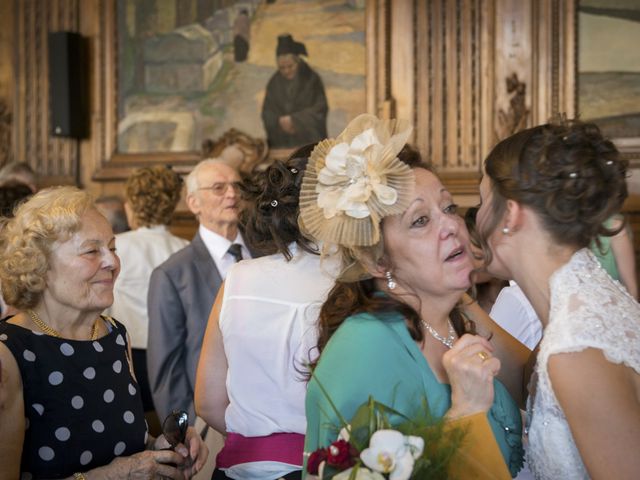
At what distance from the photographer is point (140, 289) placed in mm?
5547

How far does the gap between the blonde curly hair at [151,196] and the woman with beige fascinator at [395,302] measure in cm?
338

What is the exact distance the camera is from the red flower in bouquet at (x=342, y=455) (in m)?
1.90

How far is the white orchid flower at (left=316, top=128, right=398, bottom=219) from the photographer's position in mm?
2363

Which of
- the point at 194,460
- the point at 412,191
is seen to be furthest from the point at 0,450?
the point at 412,191

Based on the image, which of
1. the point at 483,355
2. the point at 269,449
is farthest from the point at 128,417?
the point at 483,355

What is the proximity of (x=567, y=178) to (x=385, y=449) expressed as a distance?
82cm

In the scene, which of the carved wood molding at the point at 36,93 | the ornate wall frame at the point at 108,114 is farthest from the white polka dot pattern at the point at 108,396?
the carved wood molding at the point at 36,93

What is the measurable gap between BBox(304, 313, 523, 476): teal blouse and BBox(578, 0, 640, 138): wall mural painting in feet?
20.0

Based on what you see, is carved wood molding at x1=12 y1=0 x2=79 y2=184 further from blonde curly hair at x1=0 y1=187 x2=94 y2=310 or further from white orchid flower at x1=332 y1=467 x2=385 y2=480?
white orchid flower at x1=332 y1=467 x2=385 y2=480

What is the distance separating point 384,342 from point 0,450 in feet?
3.64

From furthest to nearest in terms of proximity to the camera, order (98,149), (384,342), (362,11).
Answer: (98,149)
(362,11)
(384,342)

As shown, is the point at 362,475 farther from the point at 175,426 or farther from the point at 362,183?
the point at 175,426

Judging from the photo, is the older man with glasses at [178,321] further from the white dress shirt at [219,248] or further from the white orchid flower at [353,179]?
the white orchid flower at [353,179]

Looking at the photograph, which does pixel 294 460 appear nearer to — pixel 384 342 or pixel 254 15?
pixel 384 342
